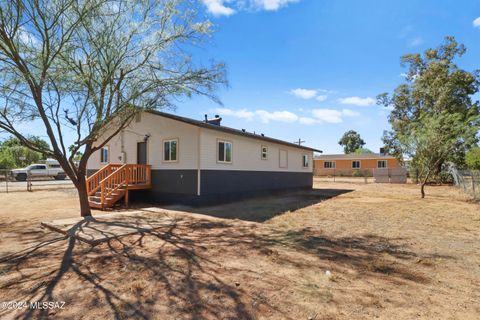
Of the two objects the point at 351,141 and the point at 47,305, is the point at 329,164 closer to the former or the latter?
the point at 351,141

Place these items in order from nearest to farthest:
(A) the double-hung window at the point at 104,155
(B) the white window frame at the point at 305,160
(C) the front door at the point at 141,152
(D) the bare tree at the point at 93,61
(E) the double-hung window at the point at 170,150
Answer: (D) the bare tree at the point at 93,61 < (E) the double-hung window at the point at 170,150 < (C) the front door at the point at 141,152 < (A) the double-hung window at the point at 104,155 < (B) the white window frame at the point at 305,160

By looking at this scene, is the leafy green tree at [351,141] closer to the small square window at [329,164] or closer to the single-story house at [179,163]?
the small square window at [329,164]

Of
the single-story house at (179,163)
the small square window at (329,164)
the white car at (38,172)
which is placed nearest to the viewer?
the single-story house at (179,163)

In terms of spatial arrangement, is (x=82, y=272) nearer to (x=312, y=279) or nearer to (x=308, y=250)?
(x=312, y=279)

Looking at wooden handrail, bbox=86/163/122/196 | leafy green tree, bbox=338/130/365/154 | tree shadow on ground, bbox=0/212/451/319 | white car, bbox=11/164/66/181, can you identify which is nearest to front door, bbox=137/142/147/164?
wooden handrail, bbox=86/163/122/196

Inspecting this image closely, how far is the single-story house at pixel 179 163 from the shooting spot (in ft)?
35.0

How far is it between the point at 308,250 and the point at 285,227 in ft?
6.69

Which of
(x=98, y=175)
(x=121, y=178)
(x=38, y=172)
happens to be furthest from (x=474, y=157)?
(x=38, y=172)

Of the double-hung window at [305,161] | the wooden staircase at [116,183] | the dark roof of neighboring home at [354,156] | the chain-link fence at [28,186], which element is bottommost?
the chain-link fence at [28,186]

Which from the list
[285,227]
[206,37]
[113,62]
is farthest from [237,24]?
[285,227]

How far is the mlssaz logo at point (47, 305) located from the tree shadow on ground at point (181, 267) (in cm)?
8

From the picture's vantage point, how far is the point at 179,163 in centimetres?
1112

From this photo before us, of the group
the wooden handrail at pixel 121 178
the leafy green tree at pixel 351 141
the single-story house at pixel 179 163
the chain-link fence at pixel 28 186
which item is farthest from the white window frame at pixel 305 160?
the leafy green tree at pixel 351 141

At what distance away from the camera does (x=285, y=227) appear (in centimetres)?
710
